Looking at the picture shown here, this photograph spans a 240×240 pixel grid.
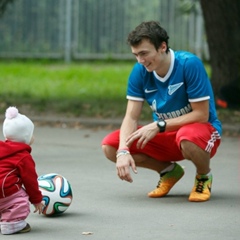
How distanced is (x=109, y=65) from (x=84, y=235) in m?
17.5

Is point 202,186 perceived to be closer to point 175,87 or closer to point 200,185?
point 200,185

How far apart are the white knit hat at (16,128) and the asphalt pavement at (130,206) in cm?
66

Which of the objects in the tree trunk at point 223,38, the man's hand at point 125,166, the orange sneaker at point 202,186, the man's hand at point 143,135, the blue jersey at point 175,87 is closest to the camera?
the man's hand at point 125,166

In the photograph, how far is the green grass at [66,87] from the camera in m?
14.5

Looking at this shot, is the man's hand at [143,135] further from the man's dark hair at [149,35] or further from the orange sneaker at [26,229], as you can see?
the orange sneaker at [26,229]

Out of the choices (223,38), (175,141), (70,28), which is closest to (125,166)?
(175,141)

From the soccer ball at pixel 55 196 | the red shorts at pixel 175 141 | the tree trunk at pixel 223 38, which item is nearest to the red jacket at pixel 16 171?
the soccer ball at pixel 55 196

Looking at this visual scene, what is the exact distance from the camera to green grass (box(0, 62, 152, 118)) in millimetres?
14508

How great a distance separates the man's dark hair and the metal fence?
667 inches

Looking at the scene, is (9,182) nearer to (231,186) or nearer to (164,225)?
(164,225)

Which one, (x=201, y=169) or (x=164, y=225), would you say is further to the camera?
(x=201, y=169)

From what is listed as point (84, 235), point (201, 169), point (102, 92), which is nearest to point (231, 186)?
point (201, 169)

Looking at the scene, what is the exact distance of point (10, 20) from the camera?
2497cm

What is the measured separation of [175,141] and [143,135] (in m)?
0.41
